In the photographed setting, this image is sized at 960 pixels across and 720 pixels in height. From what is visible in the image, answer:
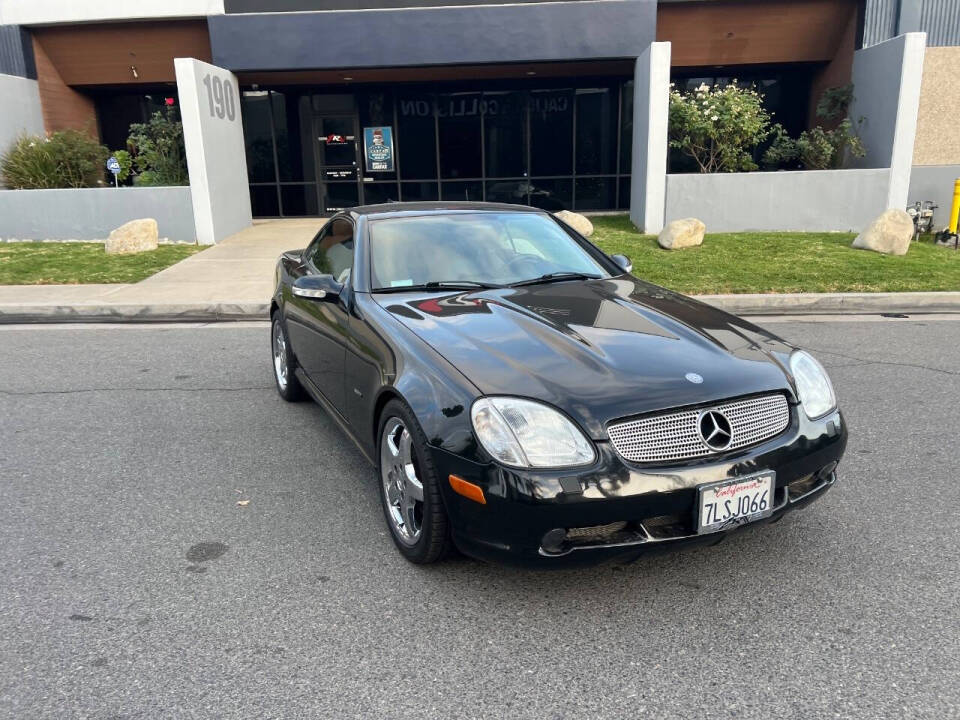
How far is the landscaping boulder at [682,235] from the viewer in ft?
39.7

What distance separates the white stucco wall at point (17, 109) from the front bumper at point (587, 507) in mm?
16632

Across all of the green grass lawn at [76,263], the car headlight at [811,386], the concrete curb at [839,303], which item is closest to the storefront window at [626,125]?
the concrete curb at [839,303]

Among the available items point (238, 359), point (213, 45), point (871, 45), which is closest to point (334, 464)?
point (238, 359)

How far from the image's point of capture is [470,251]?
437 centimetres

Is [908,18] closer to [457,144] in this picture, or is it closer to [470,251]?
[457,144]

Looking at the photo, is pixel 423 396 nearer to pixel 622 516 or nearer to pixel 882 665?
pixel 622 516

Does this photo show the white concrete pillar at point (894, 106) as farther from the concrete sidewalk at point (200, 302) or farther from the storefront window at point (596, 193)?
the storefront window at point (596, 193)

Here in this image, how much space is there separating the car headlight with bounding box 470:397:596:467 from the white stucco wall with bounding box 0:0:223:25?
15.8 meters

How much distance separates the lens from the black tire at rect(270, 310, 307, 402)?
540 centimetres

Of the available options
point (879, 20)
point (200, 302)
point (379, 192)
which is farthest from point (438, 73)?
point (200, 302)

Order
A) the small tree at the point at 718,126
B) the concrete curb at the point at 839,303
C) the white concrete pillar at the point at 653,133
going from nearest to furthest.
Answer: the concrete curb at the point at 839,303
the white concrete pillar at the point at 653,133
the small tree at the point at 718,126

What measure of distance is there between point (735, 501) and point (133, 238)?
1267 centimetres

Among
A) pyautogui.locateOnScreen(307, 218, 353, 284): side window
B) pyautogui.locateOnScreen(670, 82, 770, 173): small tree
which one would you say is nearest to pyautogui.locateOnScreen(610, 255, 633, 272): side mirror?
pyautogui.locateOnScreen(307, 218, 353, 284): side window

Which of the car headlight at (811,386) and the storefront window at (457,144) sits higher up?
the storefront window at (457,144)
